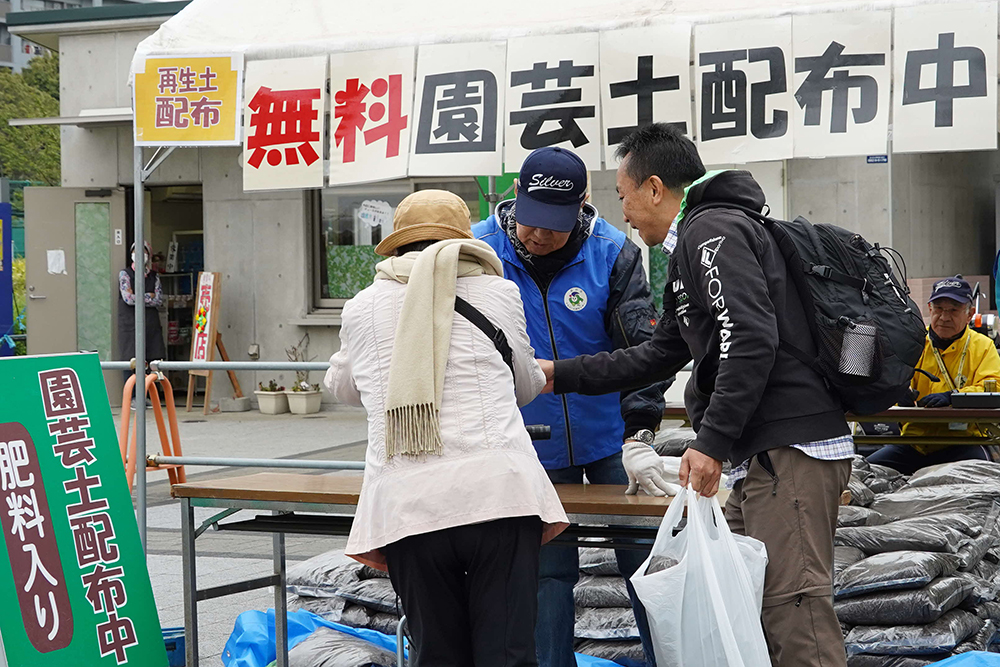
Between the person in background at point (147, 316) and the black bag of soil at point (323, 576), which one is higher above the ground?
the person in background at point (147, 316)

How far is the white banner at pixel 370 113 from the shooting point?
5.21m

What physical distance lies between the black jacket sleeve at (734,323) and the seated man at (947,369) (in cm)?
371

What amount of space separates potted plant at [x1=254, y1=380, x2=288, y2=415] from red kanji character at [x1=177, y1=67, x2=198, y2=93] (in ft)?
26.5

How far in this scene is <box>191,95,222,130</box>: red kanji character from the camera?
541 centimetres

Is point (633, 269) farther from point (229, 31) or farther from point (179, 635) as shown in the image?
point (229, 31)

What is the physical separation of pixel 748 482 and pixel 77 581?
2278mm

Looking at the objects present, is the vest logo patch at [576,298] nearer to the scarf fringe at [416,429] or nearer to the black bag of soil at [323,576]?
the scarf fringe at [416,429]

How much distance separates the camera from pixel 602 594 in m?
4.38

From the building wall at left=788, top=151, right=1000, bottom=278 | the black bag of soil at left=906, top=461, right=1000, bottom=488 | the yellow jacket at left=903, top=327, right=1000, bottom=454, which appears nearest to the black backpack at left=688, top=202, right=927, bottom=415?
the black bag of soil at left=906, top=461, right=1000, bottom=488

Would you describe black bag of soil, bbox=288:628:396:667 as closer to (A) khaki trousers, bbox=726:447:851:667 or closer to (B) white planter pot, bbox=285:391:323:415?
(A) khaki trousers, bbox=726:447:851:667

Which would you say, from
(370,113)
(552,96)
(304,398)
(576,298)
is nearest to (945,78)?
(552,96)

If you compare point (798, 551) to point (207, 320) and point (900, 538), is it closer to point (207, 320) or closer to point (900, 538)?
point (900, 538)

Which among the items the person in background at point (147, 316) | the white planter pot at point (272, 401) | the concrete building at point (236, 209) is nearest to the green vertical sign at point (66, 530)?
the concrete building at point (236, 209)

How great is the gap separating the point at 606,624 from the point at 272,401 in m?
9.44
